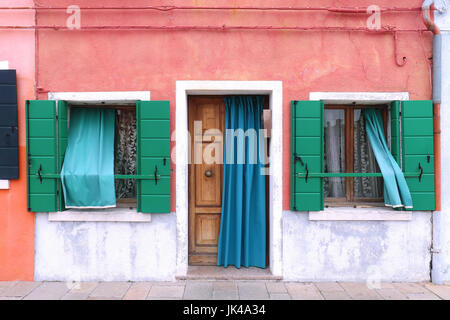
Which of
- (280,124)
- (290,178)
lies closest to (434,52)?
(280,124)

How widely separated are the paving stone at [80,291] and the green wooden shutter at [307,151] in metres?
2.73

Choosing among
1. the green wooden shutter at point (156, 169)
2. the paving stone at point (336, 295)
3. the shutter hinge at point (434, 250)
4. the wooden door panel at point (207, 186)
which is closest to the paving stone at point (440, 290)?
the shutter hinge at point (434, 250)

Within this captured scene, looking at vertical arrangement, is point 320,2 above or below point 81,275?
above

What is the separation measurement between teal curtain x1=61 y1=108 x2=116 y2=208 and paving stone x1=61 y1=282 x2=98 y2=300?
0.99m

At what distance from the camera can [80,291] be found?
393 cm

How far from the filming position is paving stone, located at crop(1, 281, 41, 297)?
385 cm

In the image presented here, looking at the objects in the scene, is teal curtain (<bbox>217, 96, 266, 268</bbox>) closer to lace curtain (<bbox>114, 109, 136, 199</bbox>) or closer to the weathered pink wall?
the weathered pink wall

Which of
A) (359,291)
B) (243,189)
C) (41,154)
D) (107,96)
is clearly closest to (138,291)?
(243,189)

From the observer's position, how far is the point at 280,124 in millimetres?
4207

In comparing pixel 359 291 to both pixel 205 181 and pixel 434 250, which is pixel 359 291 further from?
pixel 205 181

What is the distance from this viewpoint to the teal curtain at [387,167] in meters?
4.11

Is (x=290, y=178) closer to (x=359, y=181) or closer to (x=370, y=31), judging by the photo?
(x=359, y=181)

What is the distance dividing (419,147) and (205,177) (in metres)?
2.83

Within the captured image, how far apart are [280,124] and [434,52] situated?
2.18 meters
